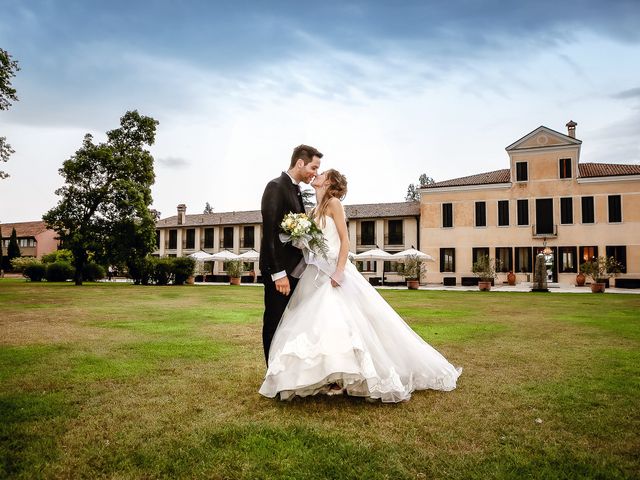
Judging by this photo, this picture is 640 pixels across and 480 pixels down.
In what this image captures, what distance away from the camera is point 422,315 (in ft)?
34.0

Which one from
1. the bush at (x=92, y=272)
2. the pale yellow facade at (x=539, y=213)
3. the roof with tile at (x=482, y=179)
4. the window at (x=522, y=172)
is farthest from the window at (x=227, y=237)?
the window at (x=522, y=172)

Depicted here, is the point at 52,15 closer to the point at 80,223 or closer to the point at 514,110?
the point at 514,110

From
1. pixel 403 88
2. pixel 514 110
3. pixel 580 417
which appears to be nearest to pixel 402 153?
pixel 514 110

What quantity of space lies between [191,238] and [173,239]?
270 cm

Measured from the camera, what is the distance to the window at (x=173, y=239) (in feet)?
159

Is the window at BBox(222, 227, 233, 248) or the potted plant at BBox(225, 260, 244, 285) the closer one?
the potted plant at BBox(225, 260, 244, 285)

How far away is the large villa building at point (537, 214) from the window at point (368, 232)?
5.26 meters

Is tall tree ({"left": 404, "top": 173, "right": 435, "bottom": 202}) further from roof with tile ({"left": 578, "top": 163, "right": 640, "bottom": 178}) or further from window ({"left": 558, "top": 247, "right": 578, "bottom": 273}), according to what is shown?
window ({"left": 558, "top": 247, "right": 578, "bottom": 273})

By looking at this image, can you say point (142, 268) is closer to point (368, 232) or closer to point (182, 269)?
point (182, 269)

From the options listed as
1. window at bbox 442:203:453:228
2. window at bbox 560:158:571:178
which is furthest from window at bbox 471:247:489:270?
window at bbox 560:158:571:178

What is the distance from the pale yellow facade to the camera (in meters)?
28.6

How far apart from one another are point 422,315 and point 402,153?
1485 cm

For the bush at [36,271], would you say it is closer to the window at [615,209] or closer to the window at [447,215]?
the window at [447,215]

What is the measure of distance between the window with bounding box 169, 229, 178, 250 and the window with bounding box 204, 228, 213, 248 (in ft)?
13.7
